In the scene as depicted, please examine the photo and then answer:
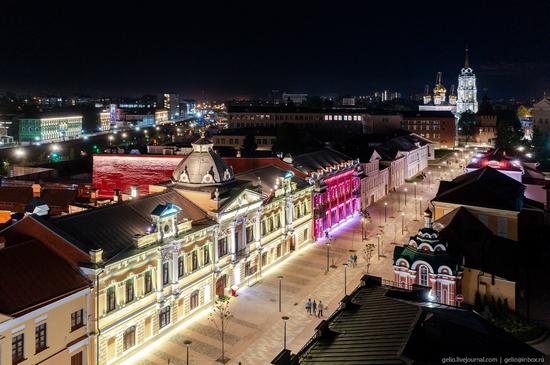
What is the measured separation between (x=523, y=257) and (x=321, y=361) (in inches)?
1335

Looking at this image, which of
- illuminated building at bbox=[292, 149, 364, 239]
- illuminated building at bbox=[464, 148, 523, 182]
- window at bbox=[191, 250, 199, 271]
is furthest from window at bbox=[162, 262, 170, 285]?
illuminated building at bbox=[464, 148, 523, 182]

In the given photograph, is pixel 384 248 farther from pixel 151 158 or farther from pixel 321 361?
pixel 321 361

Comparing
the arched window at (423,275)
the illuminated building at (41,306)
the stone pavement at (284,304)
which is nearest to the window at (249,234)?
the stone pavement at (284,304)

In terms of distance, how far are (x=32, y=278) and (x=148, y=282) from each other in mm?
9369

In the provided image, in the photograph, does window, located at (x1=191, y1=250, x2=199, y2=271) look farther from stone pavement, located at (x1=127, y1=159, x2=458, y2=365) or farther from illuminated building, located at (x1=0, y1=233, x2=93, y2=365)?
illuminated building, located at (x1=0, y1=233, x2=93, y2=365)

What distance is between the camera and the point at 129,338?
36.6 m

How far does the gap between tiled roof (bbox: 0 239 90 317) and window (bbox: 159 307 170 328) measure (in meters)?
8.28

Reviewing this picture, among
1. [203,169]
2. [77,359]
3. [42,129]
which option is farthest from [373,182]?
[42,129]

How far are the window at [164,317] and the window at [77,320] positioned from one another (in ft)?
24.6

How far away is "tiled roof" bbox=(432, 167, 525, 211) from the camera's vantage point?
1986 inches

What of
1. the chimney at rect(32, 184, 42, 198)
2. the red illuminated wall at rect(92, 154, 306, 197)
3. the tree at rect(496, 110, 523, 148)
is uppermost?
the tree at rect(496, 110, 523, 148)

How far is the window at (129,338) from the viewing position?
36.2m

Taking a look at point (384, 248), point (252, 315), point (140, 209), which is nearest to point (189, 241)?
point (140, 209)

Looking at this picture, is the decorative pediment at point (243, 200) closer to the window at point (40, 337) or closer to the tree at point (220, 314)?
the tree at point (220, 314)
